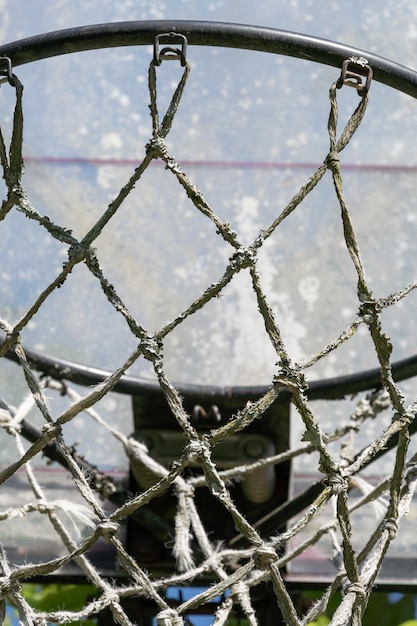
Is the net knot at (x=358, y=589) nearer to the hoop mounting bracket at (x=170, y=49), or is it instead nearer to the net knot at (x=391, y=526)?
the net knot at (x=391, y=526)

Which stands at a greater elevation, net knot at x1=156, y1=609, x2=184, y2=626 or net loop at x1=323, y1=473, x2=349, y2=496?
net loop at x1=323, y1=473, x2=349, y2=496

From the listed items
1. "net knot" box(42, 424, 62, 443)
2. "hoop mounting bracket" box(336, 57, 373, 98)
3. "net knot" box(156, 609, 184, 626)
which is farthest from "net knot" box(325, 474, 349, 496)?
"hoop mounting bracket" box(336, 57, 373, 98)

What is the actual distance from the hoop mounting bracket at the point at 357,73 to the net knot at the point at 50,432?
646 mm

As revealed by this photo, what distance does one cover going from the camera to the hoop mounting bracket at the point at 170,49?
5.55 feet

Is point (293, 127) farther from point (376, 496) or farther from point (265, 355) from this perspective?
point (376, 496)

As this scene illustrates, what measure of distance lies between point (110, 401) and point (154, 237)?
1.65 feet

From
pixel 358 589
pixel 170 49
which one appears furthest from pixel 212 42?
pixel 358 589

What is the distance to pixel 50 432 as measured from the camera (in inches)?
66.2

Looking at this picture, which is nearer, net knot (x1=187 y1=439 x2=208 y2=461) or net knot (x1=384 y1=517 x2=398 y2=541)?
net knot (x1=187 y1=439 x2=208 y2=461)

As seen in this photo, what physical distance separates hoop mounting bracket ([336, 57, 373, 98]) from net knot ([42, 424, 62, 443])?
25.4 inches

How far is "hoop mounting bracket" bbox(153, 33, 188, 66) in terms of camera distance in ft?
5.55

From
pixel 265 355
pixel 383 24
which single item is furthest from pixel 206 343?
pixel 383 24

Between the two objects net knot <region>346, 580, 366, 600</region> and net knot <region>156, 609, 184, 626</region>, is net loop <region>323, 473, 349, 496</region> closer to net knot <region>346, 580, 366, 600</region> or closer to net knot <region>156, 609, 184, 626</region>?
net knot <region>346, 580, 366, 600</region>

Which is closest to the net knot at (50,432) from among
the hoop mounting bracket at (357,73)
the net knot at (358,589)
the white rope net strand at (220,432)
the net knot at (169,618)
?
the white rope net strand at (220,432)
